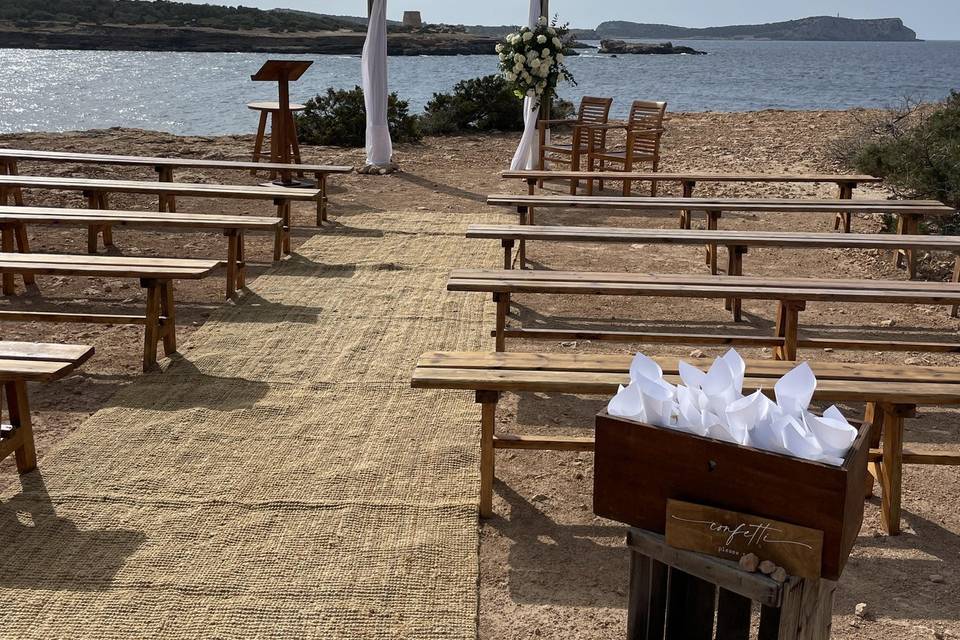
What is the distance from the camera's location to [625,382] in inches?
122

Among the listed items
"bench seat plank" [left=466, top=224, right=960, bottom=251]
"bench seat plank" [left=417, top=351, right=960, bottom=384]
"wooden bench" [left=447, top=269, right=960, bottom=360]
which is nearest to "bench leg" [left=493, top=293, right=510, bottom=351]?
"wooden bench" [left=447, top=269, right=960, bottom=360]

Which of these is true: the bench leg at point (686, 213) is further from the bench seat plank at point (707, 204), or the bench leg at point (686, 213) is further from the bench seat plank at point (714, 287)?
the bench seat plank at point (714, 287)

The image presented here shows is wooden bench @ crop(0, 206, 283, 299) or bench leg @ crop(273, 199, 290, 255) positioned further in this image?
bench leg @ crop(273, 199, 290, 255)

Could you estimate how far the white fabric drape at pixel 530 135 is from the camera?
10023mm

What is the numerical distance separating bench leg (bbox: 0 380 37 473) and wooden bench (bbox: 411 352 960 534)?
139 centimetres

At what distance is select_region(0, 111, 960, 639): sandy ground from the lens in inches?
110

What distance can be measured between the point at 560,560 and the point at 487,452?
1.42 ft

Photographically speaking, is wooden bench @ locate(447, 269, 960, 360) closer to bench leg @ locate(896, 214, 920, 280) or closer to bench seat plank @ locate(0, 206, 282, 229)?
bench leg @ locate(896, 214, 920, 280)

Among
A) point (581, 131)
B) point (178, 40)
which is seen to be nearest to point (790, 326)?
point (581, 131)

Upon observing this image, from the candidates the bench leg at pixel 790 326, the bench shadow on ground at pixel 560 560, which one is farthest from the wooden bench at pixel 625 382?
the bench leg at pixel 790 326

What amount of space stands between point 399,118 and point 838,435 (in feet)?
39.3

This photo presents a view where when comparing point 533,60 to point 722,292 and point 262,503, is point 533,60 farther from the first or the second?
point 262,503

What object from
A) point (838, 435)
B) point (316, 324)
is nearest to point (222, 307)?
point (316, 324)

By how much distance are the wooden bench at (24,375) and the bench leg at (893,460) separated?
8.97 feet
